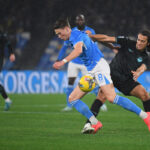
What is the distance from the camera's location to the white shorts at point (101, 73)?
9.66 meters

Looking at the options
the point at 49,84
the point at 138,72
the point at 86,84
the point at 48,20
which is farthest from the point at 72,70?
the point at 48,20

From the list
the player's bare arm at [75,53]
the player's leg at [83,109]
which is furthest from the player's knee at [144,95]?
the player's bare arm at [75,53]

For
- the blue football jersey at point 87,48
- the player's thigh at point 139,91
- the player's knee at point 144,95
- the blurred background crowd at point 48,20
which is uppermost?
the blue football jersey at point 87,48

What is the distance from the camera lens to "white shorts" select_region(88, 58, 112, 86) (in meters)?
9.66

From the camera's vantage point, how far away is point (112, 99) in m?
9.58

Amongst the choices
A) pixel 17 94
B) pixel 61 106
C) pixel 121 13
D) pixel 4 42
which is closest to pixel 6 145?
pixel 4 42

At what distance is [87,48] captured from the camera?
31.6 ft

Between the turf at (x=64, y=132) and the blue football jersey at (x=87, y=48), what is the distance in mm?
1288

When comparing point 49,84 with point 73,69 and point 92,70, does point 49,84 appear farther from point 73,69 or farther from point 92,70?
point 92,70

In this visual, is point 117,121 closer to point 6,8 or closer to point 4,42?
point 4,42

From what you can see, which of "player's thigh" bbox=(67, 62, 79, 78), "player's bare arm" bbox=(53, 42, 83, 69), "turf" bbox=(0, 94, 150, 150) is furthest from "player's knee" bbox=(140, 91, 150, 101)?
"player's thigh" bbox=(67, 62, 79, 78)

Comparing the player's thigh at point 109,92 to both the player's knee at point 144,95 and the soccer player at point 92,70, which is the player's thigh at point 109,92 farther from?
the player's knee at point 144,95

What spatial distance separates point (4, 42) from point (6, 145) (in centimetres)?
769

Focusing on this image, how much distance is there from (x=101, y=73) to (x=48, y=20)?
867 inches
